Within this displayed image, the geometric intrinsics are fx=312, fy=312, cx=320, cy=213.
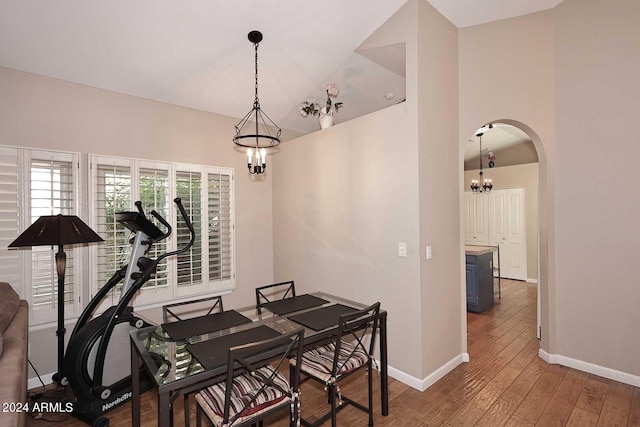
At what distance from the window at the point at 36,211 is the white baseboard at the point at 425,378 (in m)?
3.08

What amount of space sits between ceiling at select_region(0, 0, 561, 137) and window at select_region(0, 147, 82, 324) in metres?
0.82

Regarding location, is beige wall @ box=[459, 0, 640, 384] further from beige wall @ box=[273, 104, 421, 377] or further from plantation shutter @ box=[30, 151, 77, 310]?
plantation shutter @ box=[30, 151, 77, 310]

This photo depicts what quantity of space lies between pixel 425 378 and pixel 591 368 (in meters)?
1.63

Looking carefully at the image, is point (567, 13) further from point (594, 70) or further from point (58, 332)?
point (58, 332)

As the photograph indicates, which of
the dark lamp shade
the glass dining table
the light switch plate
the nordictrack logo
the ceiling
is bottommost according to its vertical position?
the nordictrack logo

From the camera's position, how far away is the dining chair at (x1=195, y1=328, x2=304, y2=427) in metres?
1.59

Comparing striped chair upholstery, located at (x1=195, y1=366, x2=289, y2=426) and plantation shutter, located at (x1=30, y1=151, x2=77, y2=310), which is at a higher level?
plantation shutter, located at (x1=30, y1=151, x2=77, y2=310)

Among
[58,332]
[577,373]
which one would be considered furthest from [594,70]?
[58,332]

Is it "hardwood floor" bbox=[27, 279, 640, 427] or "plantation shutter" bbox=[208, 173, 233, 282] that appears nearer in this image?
"hardwood floor" bbox=[27, 279, 640, 427]

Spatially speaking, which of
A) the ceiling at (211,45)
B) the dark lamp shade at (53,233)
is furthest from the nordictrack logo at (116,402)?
the ceiling at (211,45)

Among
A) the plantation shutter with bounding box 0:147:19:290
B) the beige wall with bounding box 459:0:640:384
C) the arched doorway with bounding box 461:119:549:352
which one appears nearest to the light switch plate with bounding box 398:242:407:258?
the beige wall with bounding box 459:0:640:384

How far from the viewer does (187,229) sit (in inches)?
143

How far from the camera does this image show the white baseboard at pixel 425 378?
2.75 metres

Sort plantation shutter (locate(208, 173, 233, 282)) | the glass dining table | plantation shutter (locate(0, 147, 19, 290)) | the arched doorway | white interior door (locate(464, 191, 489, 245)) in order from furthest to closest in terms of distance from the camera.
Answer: white interior door (locate(464, 191, 489, 245)), the arched doorway, plantation shutter (locate(208, 173, 233, 282)), plantation shutter (locate(0, 147, 19, 290)), the glass dining table
